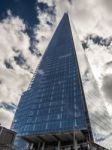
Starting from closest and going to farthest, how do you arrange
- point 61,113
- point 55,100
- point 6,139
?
point 6,139 → point 61,113 → point 55,100

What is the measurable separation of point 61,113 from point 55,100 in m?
13.7

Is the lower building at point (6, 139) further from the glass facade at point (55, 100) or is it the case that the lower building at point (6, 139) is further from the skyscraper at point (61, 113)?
the glass facade at point (55, 100)

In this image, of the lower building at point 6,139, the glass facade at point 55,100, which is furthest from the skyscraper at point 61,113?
the lower building at point 6,139

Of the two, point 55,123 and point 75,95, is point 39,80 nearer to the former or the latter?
point 75,95

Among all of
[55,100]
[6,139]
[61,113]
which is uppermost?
[55,100]

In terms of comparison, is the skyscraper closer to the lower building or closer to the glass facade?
the glass facade

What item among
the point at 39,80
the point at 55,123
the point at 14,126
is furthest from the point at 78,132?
the point at 39,80

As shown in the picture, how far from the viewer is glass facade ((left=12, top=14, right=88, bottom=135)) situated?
393 feet

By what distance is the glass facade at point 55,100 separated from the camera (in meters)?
120

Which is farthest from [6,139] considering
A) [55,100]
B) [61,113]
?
[55,100]

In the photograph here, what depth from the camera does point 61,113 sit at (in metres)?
124

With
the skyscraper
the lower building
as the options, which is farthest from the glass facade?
the lower building

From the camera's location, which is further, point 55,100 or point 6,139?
point 55,100

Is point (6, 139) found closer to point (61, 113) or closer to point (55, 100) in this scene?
point (61, 113)
